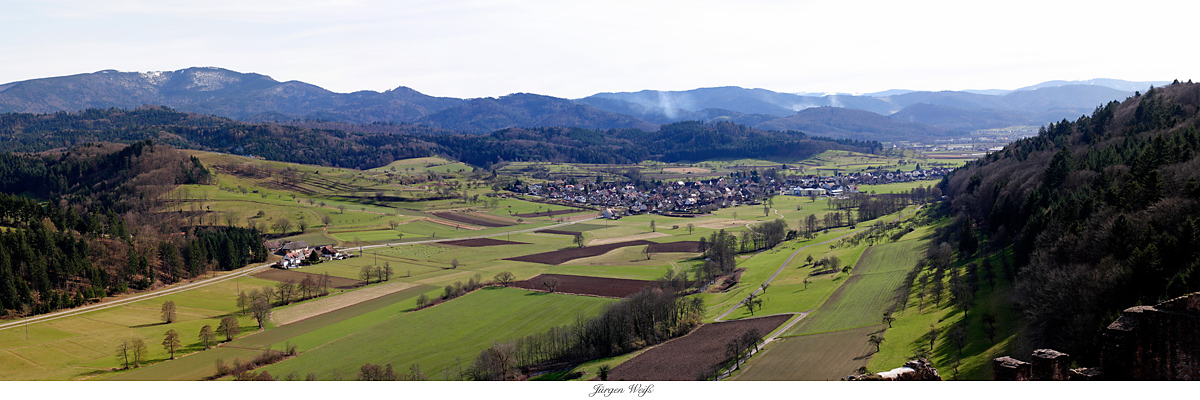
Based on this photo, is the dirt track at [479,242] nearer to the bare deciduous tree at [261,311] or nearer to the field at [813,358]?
the bare deciduous tree at [261,311]

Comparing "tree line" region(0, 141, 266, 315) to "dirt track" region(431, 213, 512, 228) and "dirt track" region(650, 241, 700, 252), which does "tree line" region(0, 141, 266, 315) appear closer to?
"dirt track" region(431, 213, 512, 228)

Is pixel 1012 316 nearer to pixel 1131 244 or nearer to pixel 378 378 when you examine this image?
pixel 1131 244

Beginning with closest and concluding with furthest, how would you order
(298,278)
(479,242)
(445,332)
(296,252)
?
(445,332) < (298,278) < (296,252) < (479,242)

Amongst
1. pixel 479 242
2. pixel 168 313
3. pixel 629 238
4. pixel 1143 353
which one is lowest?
pixel 629 238

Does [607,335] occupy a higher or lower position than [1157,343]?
lower

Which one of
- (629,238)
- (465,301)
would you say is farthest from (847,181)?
(465,301)

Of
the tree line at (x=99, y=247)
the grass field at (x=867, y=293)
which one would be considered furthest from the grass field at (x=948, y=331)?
the tree line at (x=99, y=247)

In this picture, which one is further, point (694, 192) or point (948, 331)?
point (694, 192)

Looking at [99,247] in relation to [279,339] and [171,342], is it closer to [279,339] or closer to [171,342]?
[171,342]
